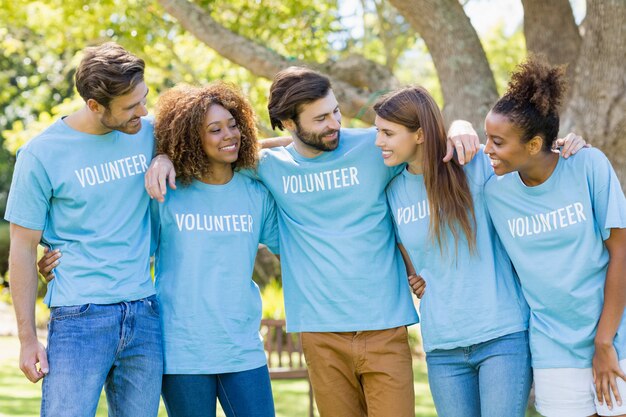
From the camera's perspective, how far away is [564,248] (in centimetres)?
339

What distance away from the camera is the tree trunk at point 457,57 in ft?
21.1

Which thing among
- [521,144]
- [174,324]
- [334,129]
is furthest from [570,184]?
[174,324]

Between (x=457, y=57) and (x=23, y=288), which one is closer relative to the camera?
(x=23, y=288)

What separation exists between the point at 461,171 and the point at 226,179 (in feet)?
3.51

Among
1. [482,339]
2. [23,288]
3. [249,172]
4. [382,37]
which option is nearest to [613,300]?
[482,339]

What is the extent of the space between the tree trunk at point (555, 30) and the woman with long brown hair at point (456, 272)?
3524mm

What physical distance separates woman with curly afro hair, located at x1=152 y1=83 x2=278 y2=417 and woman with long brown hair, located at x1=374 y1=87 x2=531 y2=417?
706 millimetres

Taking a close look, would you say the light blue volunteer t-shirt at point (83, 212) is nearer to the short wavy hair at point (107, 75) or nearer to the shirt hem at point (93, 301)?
the shirt hem at point (93, 301)

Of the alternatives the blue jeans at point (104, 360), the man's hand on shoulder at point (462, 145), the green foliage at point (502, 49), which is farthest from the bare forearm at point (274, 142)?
the green foliage at point (502, 49)

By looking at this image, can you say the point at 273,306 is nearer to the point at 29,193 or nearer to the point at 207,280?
the point at 207,280

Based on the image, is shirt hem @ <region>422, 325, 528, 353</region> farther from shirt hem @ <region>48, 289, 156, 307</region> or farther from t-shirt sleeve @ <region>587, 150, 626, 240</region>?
shirt hem @ <region>48, 289, 156, 307</region>

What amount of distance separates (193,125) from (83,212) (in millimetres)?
632

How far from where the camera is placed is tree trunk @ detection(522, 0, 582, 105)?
680 centimetres

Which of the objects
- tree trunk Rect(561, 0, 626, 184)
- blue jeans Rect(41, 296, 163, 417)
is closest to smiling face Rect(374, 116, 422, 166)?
blue jeans Rect(41, 296, 163, 417)
